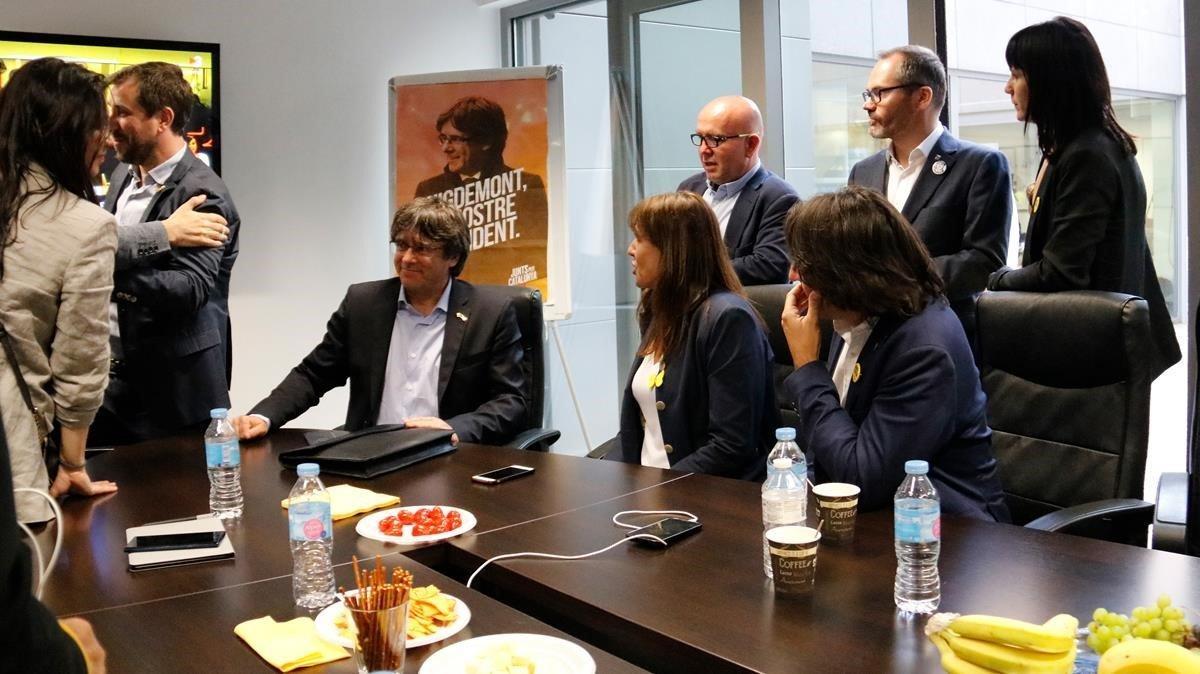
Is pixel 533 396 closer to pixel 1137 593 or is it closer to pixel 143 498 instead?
pixel 143 498

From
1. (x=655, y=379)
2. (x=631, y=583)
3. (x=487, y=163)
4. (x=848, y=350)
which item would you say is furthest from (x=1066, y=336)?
(x=487, y=163)

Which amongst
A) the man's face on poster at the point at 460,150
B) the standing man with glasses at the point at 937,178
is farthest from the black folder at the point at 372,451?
the man's face on poster at the point at 460,150

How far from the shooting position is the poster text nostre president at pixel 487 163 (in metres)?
4.93

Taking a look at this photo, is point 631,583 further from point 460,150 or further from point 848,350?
point 460,150

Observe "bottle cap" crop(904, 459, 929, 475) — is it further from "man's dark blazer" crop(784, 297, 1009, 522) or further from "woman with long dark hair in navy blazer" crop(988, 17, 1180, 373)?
"woman with long dark hair in navy blazer" crop(988, 17, 1180, 373)

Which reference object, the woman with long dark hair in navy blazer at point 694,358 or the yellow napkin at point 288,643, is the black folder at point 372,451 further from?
the yellow napkin at point 288,643

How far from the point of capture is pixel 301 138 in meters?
5.27

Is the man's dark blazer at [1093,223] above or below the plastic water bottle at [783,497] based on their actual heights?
above

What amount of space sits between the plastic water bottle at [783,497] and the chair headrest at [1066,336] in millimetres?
799

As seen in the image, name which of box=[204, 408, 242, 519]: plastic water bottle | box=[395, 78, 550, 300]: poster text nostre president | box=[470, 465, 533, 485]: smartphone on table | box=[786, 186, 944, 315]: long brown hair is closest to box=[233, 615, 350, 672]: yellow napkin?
box=[204, 408, 242, 519]: plastic water bottle

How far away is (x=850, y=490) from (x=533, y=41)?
4.51 m

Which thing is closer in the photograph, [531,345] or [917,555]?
[917,555]

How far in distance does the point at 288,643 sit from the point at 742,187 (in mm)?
2648

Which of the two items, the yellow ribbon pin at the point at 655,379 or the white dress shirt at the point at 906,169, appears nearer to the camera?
the yellow ribbon pin at the point at 655,379
